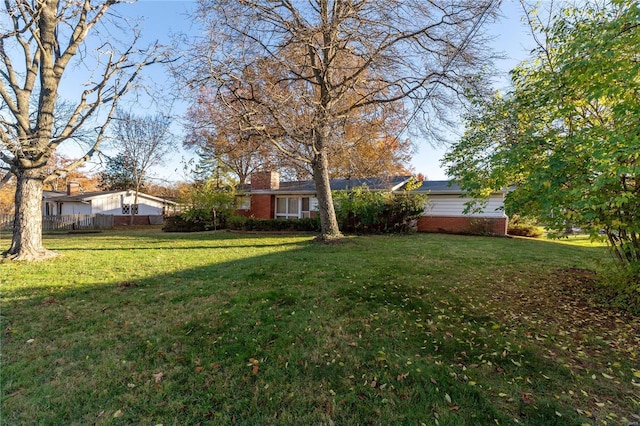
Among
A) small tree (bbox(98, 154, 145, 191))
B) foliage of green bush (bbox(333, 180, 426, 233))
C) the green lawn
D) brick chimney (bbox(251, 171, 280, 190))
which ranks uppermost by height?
small tree (bbox(98, 154, 145, 191))

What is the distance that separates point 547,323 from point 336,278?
3.35 m

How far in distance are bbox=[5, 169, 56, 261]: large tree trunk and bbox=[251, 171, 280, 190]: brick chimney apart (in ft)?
44.8

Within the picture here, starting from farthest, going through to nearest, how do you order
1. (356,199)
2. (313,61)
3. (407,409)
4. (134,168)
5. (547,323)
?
(134,168) → (356,199) → (313,61) → (547,323) → (407,409)

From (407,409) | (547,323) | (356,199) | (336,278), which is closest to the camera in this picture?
(407,409)

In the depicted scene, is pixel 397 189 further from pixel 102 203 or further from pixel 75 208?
pixel 75 208

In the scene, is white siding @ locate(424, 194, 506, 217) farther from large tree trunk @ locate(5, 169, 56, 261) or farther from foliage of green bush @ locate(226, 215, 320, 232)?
large tree trunk @ locate(5, 169, 56, 261)

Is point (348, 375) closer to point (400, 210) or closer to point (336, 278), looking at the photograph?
point (336, 278)

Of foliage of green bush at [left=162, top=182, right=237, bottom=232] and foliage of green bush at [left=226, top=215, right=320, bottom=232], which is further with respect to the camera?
foliage of green bush at [left=162, top=182, right=237, bottom=232]

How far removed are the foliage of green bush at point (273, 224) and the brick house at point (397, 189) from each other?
73.5 inches

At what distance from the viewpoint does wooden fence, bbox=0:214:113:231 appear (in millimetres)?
20938

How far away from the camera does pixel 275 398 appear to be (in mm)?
2543

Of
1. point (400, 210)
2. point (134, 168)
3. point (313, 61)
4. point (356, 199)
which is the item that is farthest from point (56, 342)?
point (134, 168)

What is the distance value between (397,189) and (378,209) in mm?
3173

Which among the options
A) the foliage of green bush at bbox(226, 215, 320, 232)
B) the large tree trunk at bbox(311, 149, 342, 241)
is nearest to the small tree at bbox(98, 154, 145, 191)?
the foliage of green bush at bbox(226, 215, 320, 232)
